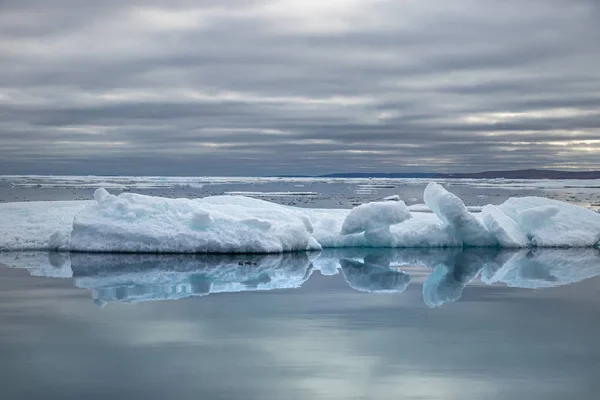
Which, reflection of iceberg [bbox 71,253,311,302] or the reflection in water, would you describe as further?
the reflection in water

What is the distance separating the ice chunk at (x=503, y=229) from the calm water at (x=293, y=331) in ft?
10.8

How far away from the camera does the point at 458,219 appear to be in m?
16.3

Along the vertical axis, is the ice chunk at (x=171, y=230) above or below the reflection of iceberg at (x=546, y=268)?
above

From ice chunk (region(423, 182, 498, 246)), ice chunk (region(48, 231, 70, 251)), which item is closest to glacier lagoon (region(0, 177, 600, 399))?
ice chunk (region(48, 231, 70, 251))

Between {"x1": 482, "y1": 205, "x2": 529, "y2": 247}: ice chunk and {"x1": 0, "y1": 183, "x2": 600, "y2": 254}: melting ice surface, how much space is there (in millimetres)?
23

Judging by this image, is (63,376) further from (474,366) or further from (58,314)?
(474,366)

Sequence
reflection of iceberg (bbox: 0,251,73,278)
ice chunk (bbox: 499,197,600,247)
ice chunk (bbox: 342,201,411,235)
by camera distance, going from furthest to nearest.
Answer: ice chunk (bbox: 499,197,600,247)
ice chunk (bbox: 342,201,411,235)
reflection of iceberg (bbox: 0,251,73,278)

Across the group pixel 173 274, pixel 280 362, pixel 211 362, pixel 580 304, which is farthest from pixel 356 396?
pixel 173 274

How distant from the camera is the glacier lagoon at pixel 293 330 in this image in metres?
5.91

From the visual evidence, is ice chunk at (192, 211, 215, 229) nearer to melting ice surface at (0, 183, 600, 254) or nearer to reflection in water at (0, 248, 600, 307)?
melting ice surface at (0, 183, 600, 254)

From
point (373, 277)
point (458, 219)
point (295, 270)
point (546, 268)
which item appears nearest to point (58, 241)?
point (295, 270)

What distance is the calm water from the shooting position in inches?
232

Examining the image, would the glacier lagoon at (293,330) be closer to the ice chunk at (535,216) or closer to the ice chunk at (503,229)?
the ice chunk at (503,229)

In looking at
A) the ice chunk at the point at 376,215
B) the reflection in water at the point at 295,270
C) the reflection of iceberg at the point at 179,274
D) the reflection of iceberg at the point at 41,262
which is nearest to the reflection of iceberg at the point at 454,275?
the reflection in water at the point at 295,270
